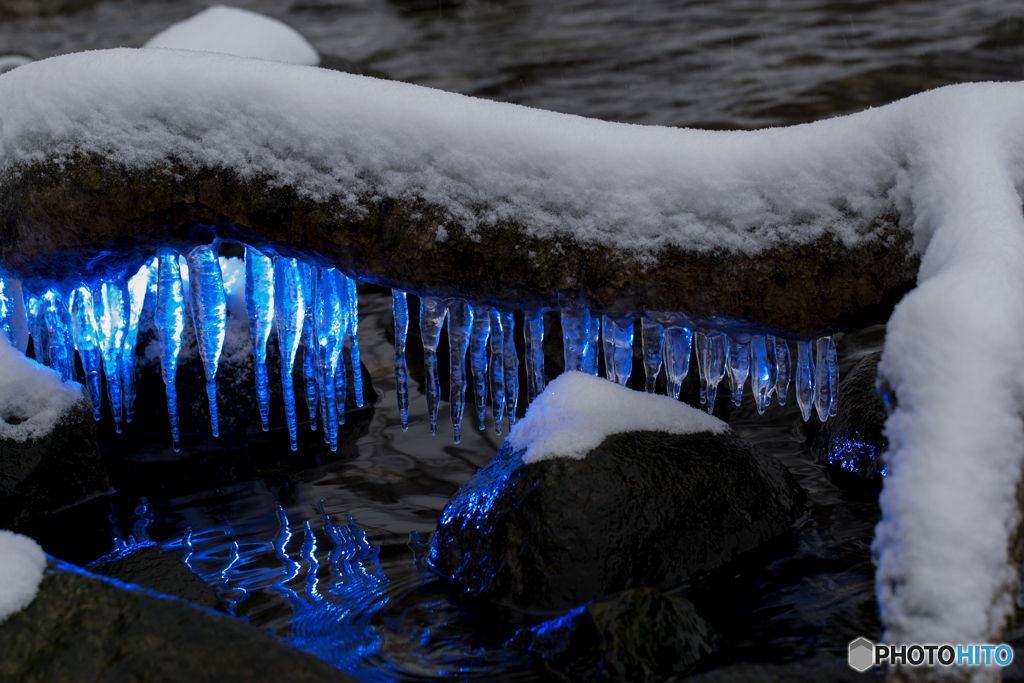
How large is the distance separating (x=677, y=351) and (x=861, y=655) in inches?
45.8

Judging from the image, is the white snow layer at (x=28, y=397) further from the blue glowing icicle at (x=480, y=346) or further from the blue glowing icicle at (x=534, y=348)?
the blue glowing icicle at (x=534, y=348)

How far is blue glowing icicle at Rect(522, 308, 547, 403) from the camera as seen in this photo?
3.22m

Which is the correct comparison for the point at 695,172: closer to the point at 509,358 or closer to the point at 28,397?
the point at 509,358

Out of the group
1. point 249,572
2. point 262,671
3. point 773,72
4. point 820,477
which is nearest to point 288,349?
point 249,572

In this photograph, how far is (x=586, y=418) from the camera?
3.11 m

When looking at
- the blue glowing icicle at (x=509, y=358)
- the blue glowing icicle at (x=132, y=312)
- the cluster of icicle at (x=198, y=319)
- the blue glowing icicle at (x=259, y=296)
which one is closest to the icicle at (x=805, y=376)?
the blue glowing icicle at (x=509, y=358)

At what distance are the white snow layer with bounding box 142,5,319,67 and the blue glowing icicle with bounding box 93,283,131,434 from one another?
11.7ft

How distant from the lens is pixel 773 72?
11664mm

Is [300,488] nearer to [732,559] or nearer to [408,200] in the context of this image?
[408,200]

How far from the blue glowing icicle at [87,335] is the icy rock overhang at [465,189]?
539mm

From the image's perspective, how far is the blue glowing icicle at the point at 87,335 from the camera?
3.74 metres

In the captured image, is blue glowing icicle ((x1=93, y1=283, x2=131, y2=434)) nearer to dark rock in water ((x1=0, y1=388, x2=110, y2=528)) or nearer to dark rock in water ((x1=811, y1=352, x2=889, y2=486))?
dark rock in water ((x1=0, y1=388, x2=110, y2=528))

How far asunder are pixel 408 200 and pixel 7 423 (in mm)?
1903

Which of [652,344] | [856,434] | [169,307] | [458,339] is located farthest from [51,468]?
[856,434]
